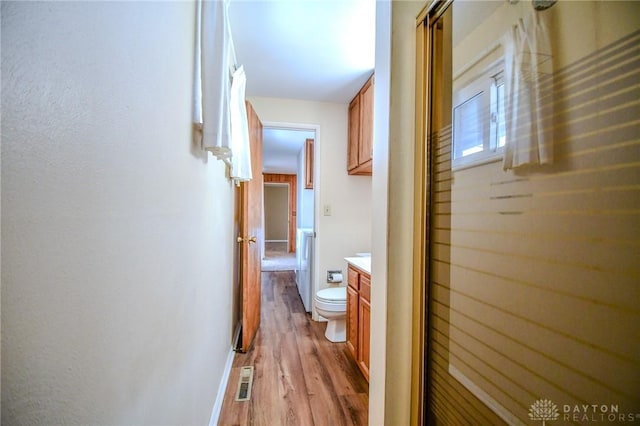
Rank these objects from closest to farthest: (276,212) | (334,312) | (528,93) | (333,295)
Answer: (528,93), (334,312), (333,295), (276,212)

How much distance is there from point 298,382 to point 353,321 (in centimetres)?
59

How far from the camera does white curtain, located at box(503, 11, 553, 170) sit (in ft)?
2.17

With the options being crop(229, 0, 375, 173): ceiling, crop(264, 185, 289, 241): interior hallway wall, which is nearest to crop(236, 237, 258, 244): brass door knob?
crop(229, 0, 375, 173): ceiling

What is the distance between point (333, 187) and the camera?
3027 mm

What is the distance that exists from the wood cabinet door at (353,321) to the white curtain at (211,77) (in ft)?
4.98

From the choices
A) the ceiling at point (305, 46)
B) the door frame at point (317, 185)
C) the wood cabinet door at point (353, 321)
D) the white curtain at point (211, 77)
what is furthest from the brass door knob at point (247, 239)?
the ceiling at point (305, 46)

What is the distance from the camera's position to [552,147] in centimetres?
64

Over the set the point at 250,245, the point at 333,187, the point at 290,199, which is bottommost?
the point at 250,245

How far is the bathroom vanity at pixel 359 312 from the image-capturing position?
185cm

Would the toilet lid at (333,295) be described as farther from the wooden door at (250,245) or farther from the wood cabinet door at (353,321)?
the wooden door at (250,245)

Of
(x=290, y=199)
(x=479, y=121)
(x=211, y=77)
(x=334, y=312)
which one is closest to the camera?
(x=479, y=121)

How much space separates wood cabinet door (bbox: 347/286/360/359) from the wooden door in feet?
2.92

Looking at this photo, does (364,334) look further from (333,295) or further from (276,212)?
(276,212)
